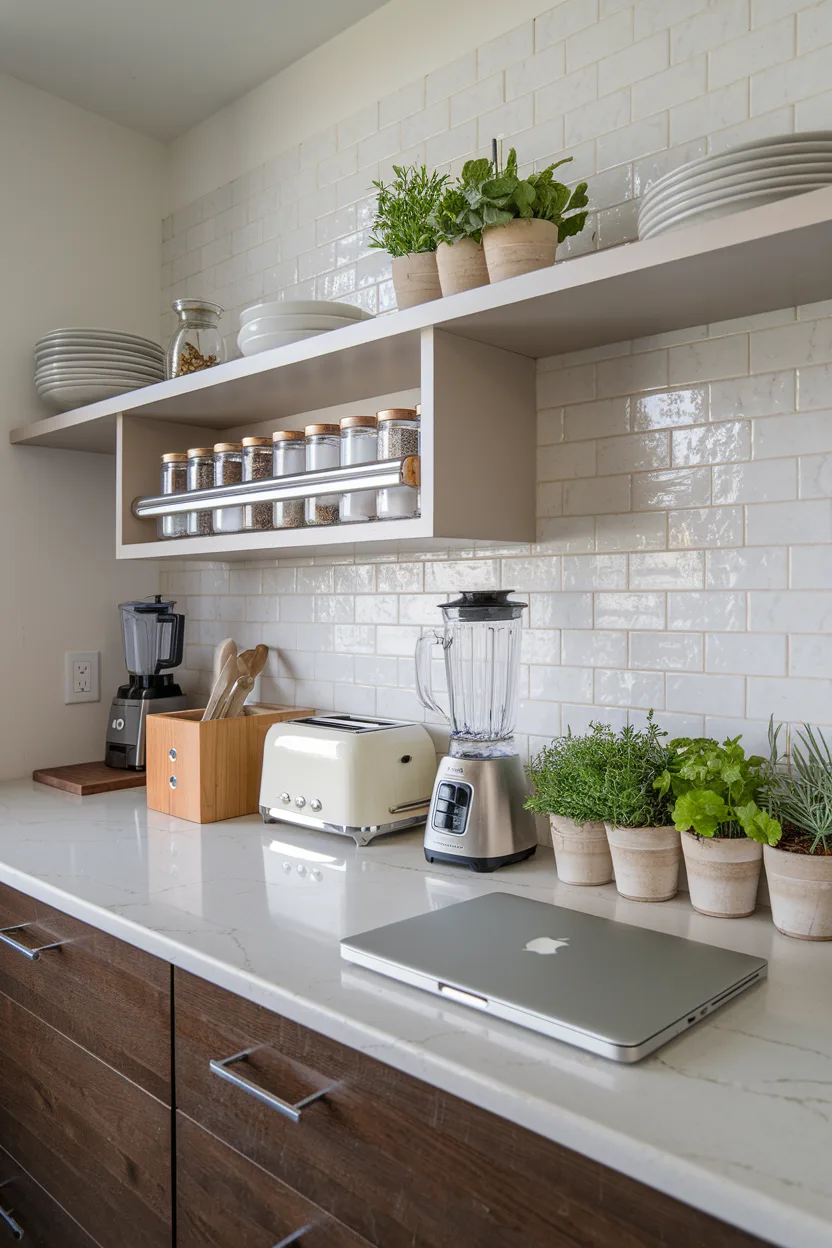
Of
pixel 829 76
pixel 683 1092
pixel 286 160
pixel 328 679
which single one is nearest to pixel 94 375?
pixel 286 160

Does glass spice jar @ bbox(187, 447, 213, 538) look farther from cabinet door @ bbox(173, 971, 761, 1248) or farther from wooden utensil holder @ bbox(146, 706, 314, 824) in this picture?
cabinet door @ bbox(173, 971, 761, 1248)

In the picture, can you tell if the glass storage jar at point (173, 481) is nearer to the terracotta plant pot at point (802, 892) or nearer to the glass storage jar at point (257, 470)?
the glass storage jar at point (257, 470)

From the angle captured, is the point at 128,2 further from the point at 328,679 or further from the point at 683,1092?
the point at 683,1092

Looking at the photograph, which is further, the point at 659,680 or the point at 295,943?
the point at 659,680

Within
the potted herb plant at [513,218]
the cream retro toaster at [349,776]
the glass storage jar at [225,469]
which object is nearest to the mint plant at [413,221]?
the potted herb plant at [513,218]

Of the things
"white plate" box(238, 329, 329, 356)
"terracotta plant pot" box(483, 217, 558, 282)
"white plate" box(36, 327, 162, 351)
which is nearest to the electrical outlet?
"white plate" box(36, 327, 162, 351)

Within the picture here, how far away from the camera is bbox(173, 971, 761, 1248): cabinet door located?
826 millimetres

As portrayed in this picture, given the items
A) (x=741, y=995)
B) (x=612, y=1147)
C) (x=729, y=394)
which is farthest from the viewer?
(x=729, y=394)

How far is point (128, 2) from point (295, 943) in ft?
6.70

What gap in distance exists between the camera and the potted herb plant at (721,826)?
130cm

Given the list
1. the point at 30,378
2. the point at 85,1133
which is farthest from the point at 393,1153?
the point at 30,378

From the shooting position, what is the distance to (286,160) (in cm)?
233

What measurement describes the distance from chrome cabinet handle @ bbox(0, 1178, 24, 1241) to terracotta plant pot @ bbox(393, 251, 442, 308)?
5.69 feet

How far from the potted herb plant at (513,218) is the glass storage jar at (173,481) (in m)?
0.92
